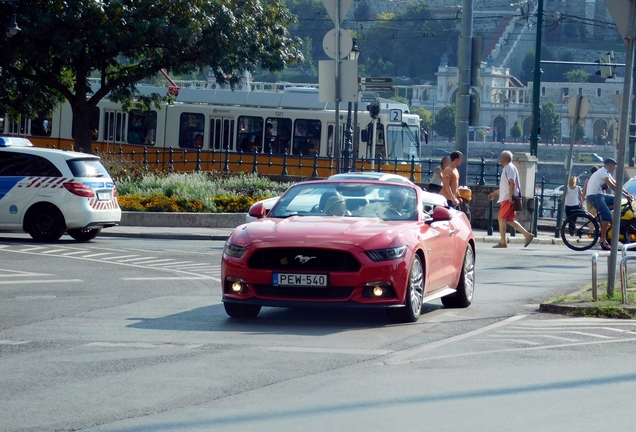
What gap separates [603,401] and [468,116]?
18108 mm

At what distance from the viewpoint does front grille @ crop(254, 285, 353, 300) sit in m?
10.8

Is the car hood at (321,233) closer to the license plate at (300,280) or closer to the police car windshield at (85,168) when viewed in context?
the license plate at (300,280)

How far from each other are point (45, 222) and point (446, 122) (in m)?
157

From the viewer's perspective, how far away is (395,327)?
35.9 feet

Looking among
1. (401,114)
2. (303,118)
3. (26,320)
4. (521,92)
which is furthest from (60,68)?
(521,92)

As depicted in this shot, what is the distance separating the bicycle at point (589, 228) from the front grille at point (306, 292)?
12.7 m

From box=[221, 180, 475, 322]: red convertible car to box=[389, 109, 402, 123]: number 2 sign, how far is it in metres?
30.6

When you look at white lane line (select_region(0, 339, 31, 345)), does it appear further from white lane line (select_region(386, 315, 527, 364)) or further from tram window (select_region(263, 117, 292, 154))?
tram window (select_region(263, 117, 292, 154))

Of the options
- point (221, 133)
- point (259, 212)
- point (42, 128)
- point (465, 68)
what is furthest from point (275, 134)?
point (259, 212)

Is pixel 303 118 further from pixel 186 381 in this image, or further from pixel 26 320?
pixel 186 381

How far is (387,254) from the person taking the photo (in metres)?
10.9

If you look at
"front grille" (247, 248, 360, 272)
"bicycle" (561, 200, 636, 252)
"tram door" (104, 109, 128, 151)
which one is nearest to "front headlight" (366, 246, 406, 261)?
"front grille" (247, 248, 360, 272)

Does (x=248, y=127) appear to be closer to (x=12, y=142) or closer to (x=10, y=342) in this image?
(x=12, y=142)

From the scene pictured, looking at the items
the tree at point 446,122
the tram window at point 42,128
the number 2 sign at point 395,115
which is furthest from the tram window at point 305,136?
the tree at point 446,122
